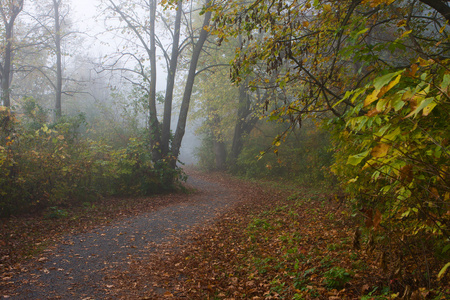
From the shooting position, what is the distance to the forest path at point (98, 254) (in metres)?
4.04

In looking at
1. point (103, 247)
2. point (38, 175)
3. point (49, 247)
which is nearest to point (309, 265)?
point (103, 247)

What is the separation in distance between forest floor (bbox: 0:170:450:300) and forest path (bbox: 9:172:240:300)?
0.01 meters

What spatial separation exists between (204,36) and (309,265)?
39.1 ft

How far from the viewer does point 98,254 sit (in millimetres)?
5441

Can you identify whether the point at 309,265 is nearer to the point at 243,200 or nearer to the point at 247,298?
the point at 247,298

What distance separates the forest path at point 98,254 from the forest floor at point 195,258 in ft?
0.05

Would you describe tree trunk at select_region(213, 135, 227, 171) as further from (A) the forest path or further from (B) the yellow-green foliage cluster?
(A) the forest path

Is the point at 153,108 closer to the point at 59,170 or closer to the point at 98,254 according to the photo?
the point at 59,170

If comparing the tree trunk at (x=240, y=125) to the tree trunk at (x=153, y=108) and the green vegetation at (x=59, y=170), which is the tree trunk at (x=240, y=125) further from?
the green vegetation at (x=59, y=170)

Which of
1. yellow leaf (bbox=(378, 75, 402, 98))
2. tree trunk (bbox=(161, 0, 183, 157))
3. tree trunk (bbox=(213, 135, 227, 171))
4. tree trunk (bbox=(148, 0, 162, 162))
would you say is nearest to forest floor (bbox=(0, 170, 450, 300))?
yellow leaf (bbox=(378, 75, 402, 98))

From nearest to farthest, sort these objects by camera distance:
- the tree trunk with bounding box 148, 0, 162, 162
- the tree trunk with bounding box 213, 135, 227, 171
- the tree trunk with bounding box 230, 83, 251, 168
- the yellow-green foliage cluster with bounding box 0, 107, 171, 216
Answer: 1. the yellow-green foliage cluster with bounding box 0, 107, 171, 216
2. the tree trunk with bounding box 148, 0, 162, 162
3. the tree trunk with bounding box 230, 83, 251, 168
4. the tree trunk with bounding box 213, 135, 227, 171

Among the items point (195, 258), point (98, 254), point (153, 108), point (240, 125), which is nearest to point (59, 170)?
point (98, 254)

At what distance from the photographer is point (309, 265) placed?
13.8 feet

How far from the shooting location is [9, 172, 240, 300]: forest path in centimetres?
404
